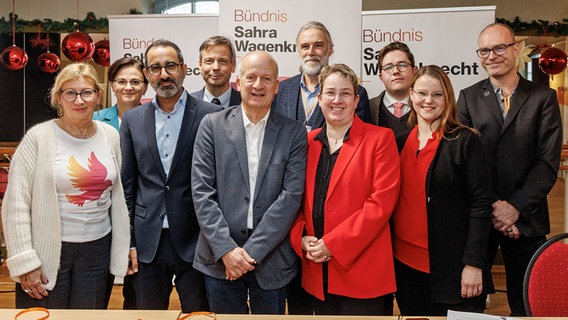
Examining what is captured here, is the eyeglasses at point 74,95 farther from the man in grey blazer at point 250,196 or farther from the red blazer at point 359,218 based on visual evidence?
the red blazer at point 359,218

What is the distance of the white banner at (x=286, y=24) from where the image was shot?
4242 mm

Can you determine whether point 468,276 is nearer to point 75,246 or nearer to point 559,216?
point 75,246

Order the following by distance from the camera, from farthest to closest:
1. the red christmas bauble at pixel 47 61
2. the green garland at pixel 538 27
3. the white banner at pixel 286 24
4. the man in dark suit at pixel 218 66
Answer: the green garland at pixel 538 27 < the red christmas bauble at pixel 47 61 < the white banner at pixel 286 24 < the man in dark suit at pixel 218 66

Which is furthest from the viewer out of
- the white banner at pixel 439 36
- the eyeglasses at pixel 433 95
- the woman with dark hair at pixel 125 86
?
the white banner at pixel 439 36

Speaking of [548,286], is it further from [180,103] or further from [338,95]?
[180,103]

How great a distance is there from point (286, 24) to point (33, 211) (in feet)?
8.26

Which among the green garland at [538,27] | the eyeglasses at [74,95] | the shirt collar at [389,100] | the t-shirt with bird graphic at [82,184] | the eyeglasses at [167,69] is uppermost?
the green garland at [538,27]

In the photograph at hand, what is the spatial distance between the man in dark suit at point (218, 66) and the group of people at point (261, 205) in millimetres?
611

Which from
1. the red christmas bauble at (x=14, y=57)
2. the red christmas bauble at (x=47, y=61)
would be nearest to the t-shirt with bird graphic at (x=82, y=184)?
the red christmas bauble at (x=14, y=57)

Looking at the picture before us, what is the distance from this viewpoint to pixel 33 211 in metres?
2.41

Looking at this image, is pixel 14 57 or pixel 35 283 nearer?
pixel 35 283

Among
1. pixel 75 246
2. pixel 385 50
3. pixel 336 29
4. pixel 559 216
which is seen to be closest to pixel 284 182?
pixel 75 246

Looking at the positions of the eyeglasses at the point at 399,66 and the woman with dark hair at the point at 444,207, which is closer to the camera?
the woman with dark hair at the point at 444,207

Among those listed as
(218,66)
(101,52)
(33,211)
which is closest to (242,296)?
(33,211)
